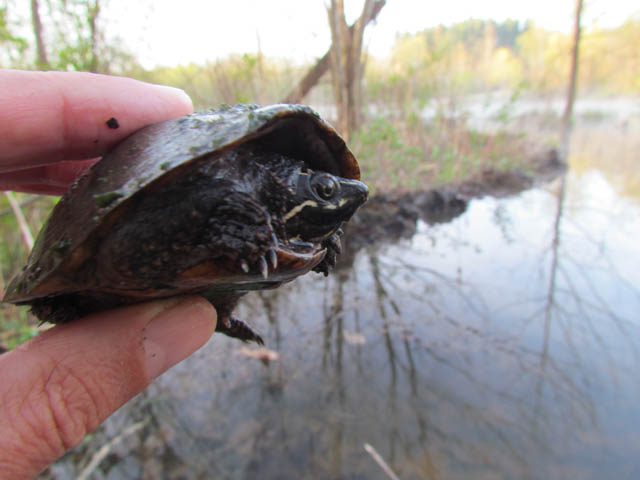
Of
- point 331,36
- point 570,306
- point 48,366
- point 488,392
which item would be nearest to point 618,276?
point 570,306

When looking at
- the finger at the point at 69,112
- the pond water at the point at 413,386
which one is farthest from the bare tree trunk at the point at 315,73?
the finger at the point at 69,112

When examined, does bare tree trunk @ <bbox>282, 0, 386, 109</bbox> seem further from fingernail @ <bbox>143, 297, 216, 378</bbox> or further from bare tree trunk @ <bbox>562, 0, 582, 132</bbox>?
bare tree trunk @ <bbox>562, 0, 582, 132</bbox>

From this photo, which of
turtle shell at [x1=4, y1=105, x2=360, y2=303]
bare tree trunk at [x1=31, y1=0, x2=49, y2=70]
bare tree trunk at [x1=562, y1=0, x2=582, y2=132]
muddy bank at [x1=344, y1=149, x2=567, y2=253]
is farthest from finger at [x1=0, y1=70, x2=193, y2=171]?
bare tree trunk at [x1=562, y1=0, x2=582, y2=132]

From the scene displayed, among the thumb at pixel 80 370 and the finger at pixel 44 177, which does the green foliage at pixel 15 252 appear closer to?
the finger at pixel 44 177

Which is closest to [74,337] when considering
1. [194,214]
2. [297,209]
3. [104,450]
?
[194,214]

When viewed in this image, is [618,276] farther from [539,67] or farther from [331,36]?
[539,67]

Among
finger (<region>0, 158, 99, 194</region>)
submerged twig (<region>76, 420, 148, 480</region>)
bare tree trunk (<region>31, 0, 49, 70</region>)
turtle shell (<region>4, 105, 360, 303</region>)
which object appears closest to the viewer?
turtle shell (<region>4, 105, 360, 303</region>)

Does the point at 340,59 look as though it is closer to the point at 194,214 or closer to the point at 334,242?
the point at 334,242
